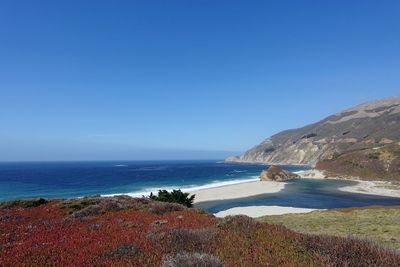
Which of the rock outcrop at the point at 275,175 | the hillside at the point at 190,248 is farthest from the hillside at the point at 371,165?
the hillside at the point at 190,248

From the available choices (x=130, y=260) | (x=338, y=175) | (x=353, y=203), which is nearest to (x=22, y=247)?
(x=130, y=260)

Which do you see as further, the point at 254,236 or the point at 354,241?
the point at 254,236

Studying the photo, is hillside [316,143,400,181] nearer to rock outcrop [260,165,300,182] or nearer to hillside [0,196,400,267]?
rock outcrop [260,165,300,182]

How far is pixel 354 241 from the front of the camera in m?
7.48

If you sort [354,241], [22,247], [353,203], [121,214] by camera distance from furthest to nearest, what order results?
[353,203] < [121,214] < [22,247] < [354,241]

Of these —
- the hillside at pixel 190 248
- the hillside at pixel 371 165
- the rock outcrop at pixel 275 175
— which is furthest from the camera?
the rock outcrop at pixel 275 175

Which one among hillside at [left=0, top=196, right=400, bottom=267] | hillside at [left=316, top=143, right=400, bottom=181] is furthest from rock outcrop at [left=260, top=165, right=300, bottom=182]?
hillside at [left=0, top=196, right=400, bottom=267]

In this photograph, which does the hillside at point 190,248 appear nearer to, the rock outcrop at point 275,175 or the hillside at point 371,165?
the rock outcrop at point 275,175

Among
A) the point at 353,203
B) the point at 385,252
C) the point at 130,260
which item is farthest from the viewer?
the point at 353,203

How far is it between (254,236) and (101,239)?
163 inches

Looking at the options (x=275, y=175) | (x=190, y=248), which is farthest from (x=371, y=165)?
(x=190, y=248)

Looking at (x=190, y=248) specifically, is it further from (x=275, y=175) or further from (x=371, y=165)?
(x=371, y=165)

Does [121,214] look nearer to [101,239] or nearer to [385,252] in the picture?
[101,239]

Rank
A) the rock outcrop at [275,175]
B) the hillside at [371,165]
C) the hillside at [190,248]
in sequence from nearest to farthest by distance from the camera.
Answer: the hillside at [190,248] < the hillside at [371,165] < the rock outcrop at [275,175]
